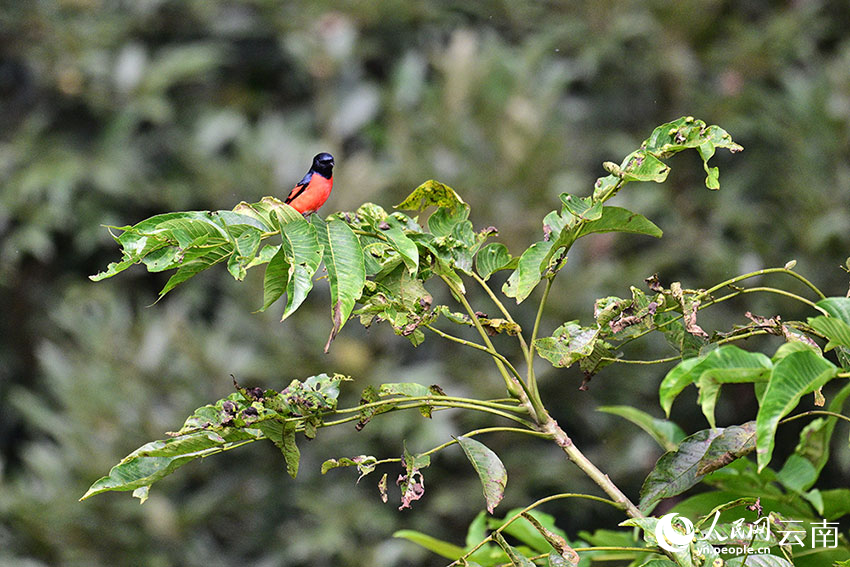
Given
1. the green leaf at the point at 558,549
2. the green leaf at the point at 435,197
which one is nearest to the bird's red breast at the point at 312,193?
the green leaf at the point at 435,197

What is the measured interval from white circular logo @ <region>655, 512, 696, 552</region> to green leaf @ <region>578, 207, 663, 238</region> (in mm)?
186

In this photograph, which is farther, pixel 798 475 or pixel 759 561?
pixel 798 475

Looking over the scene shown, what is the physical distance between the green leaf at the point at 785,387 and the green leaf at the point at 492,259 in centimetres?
26

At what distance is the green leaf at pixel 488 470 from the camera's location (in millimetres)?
554

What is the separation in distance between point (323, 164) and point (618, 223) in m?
0.36

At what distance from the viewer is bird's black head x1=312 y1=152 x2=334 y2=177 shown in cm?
83

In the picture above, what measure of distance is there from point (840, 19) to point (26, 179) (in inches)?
137

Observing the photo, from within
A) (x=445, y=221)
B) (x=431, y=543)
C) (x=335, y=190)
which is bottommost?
(x=335, y=190)

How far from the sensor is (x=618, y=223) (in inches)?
23.2

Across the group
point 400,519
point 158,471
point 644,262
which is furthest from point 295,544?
point 158,471

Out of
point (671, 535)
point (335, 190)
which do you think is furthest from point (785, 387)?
point (335, 190)

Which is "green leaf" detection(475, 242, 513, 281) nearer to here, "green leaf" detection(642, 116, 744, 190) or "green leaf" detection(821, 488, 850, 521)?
"green leaf" detection(642, 116, 744, 190)

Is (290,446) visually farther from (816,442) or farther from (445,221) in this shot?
(816,442)

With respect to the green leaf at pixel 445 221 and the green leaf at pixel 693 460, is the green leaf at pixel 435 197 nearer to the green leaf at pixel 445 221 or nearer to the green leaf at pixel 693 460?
the green leaf at pixel 445 221
